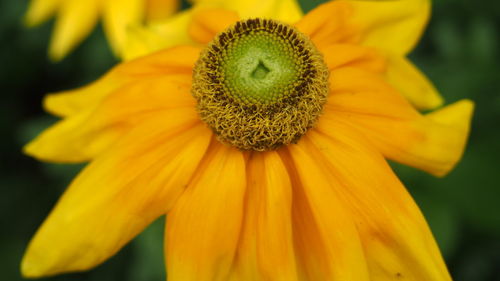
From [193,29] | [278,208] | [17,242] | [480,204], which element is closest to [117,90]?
[193,29]

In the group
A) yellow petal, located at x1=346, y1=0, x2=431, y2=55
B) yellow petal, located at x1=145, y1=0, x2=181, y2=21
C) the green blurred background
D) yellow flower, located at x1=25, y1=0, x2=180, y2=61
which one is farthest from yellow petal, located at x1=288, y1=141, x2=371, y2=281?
yellow petal, located at x1=145, y1=0, x2=181, y2=21

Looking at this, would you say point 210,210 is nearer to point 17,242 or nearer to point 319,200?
point 319,200

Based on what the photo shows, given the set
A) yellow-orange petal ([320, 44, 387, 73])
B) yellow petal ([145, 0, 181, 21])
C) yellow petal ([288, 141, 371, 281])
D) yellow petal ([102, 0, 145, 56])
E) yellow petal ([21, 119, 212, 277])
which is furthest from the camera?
yellow petal ([145, 0, 181, 21])

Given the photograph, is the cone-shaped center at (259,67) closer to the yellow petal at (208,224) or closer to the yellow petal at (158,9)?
the yellow petal at (208,224)

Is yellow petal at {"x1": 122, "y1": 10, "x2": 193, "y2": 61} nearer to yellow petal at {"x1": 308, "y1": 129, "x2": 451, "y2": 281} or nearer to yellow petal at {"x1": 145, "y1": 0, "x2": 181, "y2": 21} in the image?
yellow petal at {"x1": 308, "y1": 129, "x2": 451, "y2": 281}

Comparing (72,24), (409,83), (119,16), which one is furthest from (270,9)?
(72,24)

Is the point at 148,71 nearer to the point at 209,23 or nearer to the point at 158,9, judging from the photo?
the point at 209,23
